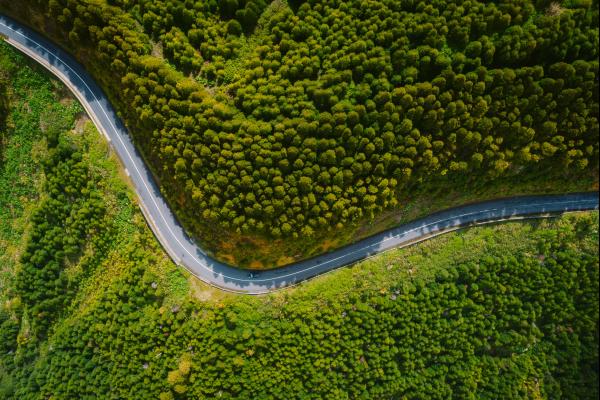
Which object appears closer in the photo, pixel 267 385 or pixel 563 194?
pixel 267 385

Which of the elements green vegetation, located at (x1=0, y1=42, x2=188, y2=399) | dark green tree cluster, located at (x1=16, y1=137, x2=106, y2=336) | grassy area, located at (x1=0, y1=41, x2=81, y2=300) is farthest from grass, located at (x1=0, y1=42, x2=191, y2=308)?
dark green tree cluster, located at (x1=16, y1=137, x2=106, y2=336)

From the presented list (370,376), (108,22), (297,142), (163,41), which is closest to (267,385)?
(370,376)

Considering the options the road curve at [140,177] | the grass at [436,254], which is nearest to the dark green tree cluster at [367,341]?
the grass at [436,254]

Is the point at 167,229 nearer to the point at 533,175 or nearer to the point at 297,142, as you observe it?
the point at 297,142

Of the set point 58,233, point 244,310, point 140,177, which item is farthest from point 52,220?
point 244,310

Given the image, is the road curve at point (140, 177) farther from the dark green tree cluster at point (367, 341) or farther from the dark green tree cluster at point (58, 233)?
the dark green tree cluster at point (58, 233)

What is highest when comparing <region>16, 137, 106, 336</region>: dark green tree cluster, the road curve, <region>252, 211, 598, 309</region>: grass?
<region>252, 211, 598, 309</region>: grass

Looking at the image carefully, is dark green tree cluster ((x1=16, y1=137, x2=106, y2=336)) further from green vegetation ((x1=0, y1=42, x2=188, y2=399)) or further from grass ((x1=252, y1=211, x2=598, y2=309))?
grass ((x1=252, y1=211, x2=598, y2=309))
